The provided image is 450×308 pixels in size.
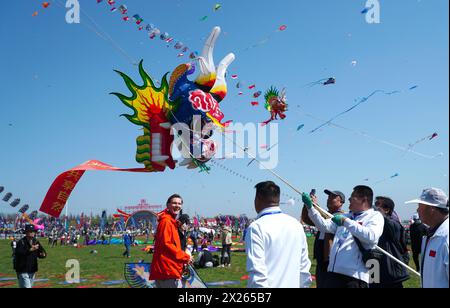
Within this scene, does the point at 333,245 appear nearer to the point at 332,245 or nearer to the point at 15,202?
the point at 332,245

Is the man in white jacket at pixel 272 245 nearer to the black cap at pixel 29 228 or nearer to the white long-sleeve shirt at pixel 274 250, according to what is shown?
the white long-sleeve shirt at pixel 274 250

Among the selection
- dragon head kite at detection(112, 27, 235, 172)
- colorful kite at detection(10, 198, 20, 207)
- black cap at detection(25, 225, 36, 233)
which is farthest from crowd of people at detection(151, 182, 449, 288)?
colorful kite at detection(10, 198, 20, 207)

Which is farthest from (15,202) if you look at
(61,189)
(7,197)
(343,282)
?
(343,282)

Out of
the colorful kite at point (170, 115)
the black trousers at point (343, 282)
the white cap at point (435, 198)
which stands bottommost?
the black trousers at point (343, 282)

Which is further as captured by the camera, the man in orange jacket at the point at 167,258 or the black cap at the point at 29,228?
the black cap at the point at 29,228

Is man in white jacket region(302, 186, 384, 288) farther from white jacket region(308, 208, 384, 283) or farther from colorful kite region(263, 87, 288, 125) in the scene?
colorful kite region(263, 87, 288, 125)

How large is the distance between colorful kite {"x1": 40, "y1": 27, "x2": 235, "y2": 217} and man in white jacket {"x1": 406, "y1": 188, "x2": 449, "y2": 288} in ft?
17.4

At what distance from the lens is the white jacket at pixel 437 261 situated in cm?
326

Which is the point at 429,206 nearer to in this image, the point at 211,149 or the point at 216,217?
the point at 211,149

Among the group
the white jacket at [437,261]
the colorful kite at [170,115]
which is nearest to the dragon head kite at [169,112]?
the colorful kite at [170,115]

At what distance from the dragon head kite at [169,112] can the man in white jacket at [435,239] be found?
5322 millimetres

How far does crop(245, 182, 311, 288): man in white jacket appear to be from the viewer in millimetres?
3111

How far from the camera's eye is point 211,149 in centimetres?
852
